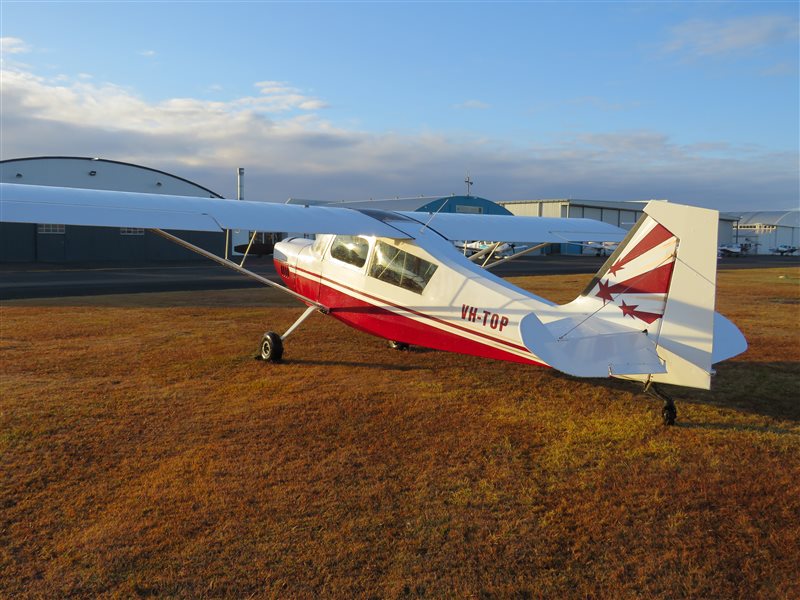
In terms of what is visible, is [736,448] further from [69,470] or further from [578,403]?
[69,470]

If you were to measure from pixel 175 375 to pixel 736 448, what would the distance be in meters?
6.94

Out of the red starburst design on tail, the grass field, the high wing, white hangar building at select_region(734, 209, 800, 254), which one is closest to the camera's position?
the grass field

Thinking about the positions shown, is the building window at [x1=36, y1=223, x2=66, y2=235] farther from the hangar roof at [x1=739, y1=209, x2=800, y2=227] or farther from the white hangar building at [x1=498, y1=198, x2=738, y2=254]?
the hangar roof at [x1=739, y1=209, x2=800, y2=227]


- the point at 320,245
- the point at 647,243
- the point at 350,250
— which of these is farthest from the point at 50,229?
the point at 647,243

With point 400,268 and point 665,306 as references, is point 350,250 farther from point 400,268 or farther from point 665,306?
point 665,306

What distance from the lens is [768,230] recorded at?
96500 millimetres

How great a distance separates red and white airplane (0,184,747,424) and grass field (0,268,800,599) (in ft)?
2.58

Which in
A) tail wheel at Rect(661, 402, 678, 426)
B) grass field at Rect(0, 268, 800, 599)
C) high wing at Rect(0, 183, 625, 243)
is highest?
high wing at Rect(0, 183, 625, 243)

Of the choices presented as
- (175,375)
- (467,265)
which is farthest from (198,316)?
(467,265)

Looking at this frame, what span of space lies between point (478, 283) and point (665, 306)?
89.2 inches

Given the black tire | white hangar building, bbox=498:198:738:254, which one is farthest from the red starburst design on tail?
white hangar building, bbox=498:198:738:254

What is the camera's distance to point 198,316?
1386 centimetres

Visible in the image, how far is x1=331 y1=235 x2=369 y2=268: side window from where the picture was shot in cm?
885

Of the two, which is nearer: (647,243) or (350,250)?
(647,243)
